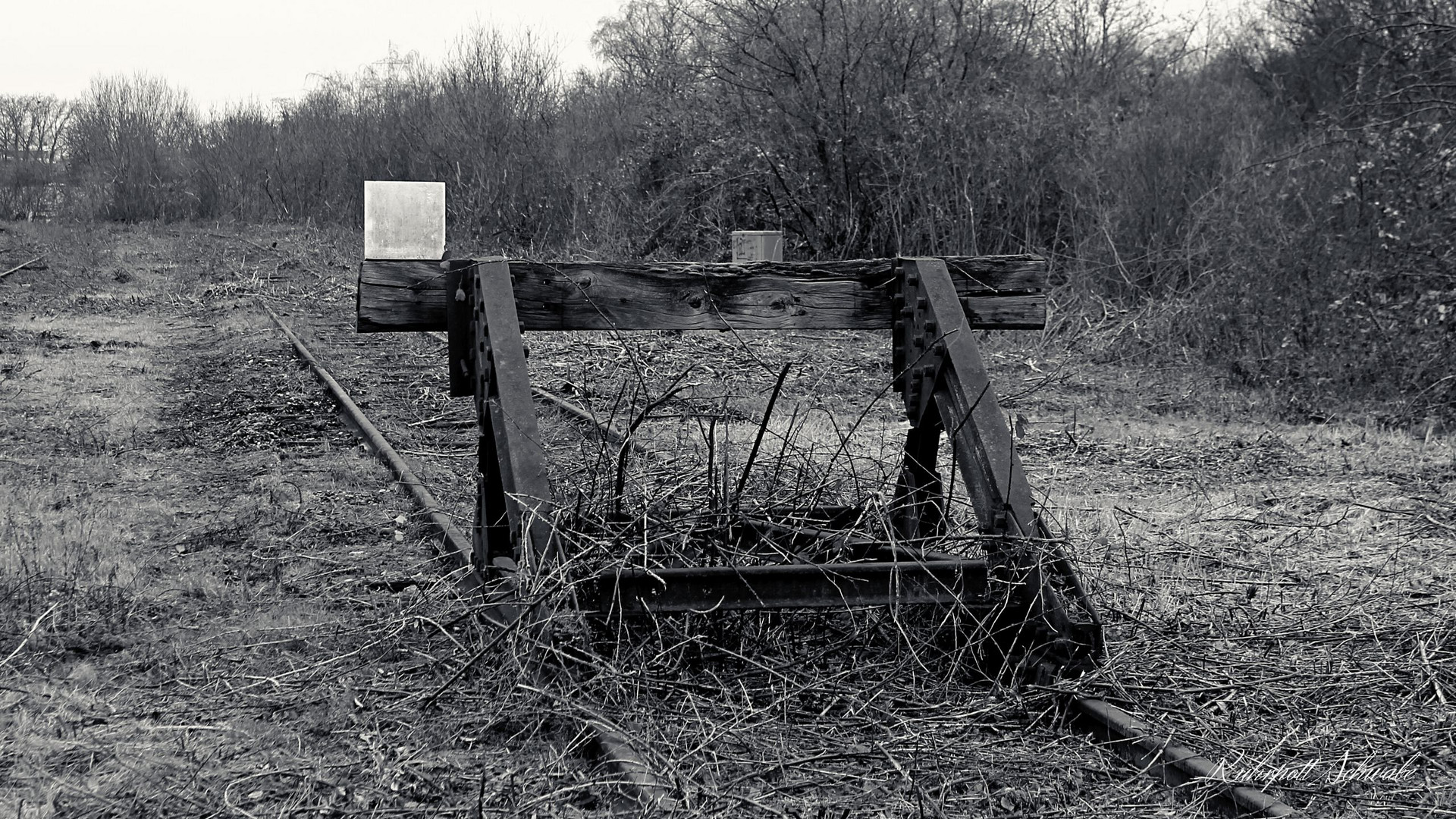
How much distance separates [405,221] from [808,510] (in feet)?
47.5

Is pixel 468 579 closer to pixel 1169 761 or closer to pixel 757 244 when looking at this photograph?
pixel 1169 761

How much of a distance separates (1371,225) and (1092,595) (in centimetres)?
942

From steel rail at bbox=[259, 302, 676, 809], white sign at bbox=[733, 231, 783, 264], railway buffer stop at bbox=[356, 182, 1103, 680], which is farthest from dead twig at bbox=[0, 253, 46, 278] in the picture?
railway buffer stop at bbox=[356, 182, 1103, 680]

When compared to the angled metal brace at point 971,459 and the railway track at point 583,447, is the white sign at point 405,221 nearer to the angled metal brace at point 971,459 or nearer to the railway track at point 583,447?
the railway track at point 583,447

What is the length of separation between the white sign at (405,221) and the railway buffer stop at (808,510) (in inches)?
457

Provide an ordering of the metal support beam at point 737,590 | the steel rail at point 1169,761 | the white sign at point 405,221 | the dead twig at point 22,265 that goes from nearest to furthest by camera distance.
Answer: the steel rail at point 1169,761
the metal support beam at point 737,590
the white sign at point 405,221
the dead twig at point 22,265

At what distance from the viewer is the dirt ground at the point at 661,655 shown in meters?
3.31

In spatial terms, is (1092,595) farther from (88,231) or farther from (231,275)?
(88,231)

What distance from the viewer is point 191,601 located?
5176 mm

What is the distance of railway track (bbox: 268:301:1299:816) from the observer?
3.16 meters

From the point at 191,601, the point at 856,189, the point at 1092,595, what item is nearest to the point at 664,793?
the point at 1092,595

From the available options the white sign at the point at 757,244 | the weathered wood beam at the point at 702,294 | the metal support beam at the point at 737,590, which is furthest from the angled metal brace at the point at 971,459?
the white sign at the point at 757,244

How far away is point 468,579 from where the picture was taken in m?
5.03

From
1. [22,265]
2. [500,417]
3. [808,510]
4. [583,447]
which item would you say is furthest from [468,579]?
[22,265]
